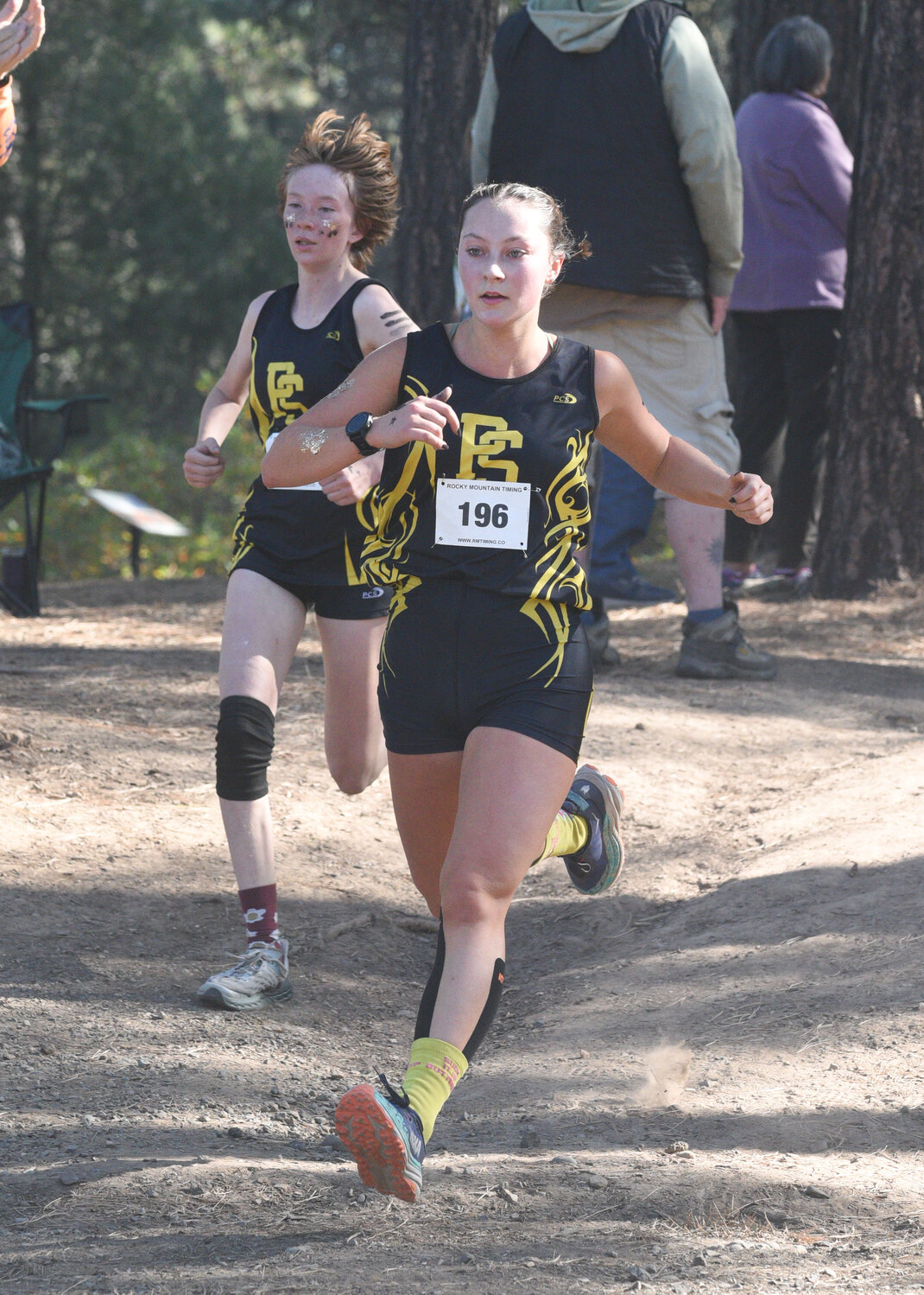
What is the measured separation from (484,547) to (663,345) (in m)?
3.25

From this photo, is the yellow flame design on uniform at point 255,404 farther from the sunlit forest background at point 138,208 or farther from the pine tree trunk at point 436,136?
the sunlit forest background at point 138,208

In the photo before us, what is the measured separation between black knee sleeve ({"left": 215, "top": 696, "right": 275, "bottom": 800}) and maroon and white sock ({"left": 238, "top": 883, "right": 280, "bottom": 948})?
240mm

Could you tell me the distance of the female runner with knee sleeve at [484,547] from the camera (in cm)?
285

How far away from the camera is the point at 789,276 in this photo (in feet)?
24.8

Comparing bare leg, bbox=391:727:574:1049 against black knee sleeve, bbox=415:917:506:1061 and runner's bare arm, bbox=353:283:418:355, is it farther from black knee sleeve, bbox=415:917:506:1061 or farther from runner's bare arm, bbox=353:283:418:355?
runner's bare arm, bbox=353:283:418:355

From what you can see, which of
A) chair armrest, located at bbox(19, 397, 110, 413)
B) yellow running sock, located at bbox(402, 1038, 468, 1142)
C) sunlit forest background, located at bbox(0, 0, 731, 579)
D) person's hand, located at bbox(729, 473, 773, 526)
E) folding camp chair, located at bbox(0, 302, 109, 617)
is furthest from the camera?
sunlit forest background, located at bbox(0, 0, 731, 579)

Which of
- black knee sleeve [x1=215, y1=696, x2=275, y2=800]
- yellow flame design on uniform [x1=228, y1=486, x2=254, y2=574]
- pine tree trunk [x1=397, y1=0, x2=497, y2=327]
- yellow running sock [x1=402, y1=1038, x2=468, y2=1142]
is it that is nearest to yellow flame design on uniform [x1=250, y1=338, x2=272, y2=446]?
yellow flame design on uniform [x1=228, y1=486, x2=254, y2=574]

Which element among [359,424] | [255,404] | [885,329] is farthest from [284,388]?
[885,329]

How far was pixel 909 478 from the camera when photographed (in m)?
7.41

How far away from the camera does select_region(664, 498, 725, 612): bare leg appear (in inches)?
236

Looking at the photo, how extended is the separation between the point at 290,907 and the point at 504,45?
11.3ft

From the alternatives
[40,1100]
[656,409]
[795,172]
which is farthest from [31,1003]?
[795,172]

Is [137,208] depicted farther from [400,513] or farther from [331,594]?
[400,513]

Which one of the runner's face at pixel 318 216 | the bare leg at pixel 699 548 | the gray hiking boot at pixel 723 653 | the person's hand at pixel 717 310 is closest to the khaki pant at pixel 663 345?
the person's hand at pixel 717 310
